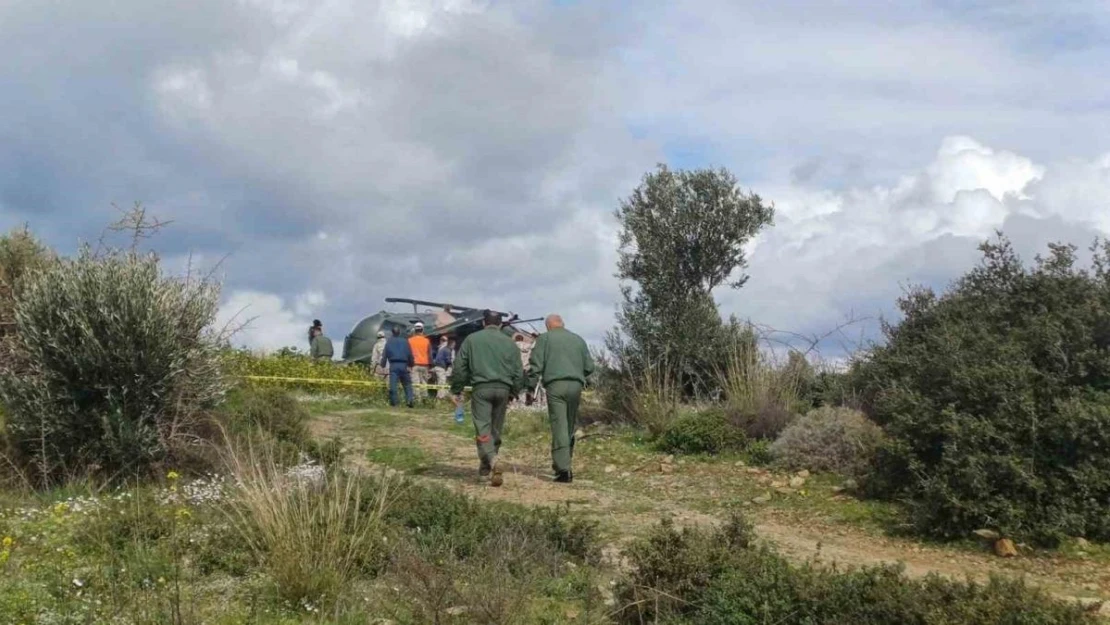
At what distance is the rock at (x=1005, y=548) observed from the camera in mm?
9258

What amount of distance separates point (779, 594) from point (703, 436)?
825 centimetres

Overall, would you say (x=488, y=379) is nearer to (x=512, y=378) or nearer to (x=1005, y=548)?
(x=512, y=378)

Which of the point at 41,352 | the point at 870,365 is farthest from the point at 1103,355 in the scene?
the point at 41,352

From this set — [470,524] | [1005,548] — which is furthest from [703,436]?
[470,524]

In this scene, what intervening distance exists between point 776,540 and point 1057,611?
419cm

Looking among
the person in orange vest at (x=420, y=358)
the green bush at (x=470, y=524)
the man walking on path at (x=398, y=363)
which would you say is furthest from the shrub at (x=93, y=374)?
the person in orange vest at (x=420, y=358)

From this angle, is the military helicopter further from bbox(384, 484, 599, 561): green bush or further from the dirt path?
bbox(384, 484, 599, 561): green bush

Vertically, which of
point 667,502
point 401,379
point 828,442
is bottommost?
point 667,502

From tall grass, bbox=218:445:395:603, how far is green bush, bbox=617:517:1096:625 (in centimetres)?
170

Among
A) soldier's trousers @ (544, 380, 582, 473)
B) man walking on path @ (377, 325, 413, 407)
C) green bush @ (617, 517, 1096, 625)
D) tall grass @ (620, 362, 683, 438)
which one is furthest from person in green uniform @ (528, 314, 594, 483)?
man walking on path @ (377, 325, 413, 407)

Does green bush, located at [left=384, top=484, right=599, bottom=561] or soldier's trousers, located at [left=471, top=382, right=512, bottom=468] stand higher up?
soldier's trousers, located at [left=471, top=382, right=512, bottom=468]

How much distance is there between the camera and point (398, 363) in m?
22.0

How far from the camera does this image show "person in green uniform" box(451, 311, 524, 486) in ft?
41.2

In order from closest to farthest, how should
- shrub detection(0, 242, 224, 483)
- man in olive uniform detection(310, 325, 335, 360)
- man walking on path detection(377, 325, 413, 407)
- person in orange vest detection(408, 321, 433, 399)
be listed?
shrub detection(0, 242, 224, 483) < man walking on path detection(377, 325, 413, 407) < person in orange vest detection(408, 321, 433, 399) < man in olive uniform detection(310, 325, 335, 360)
